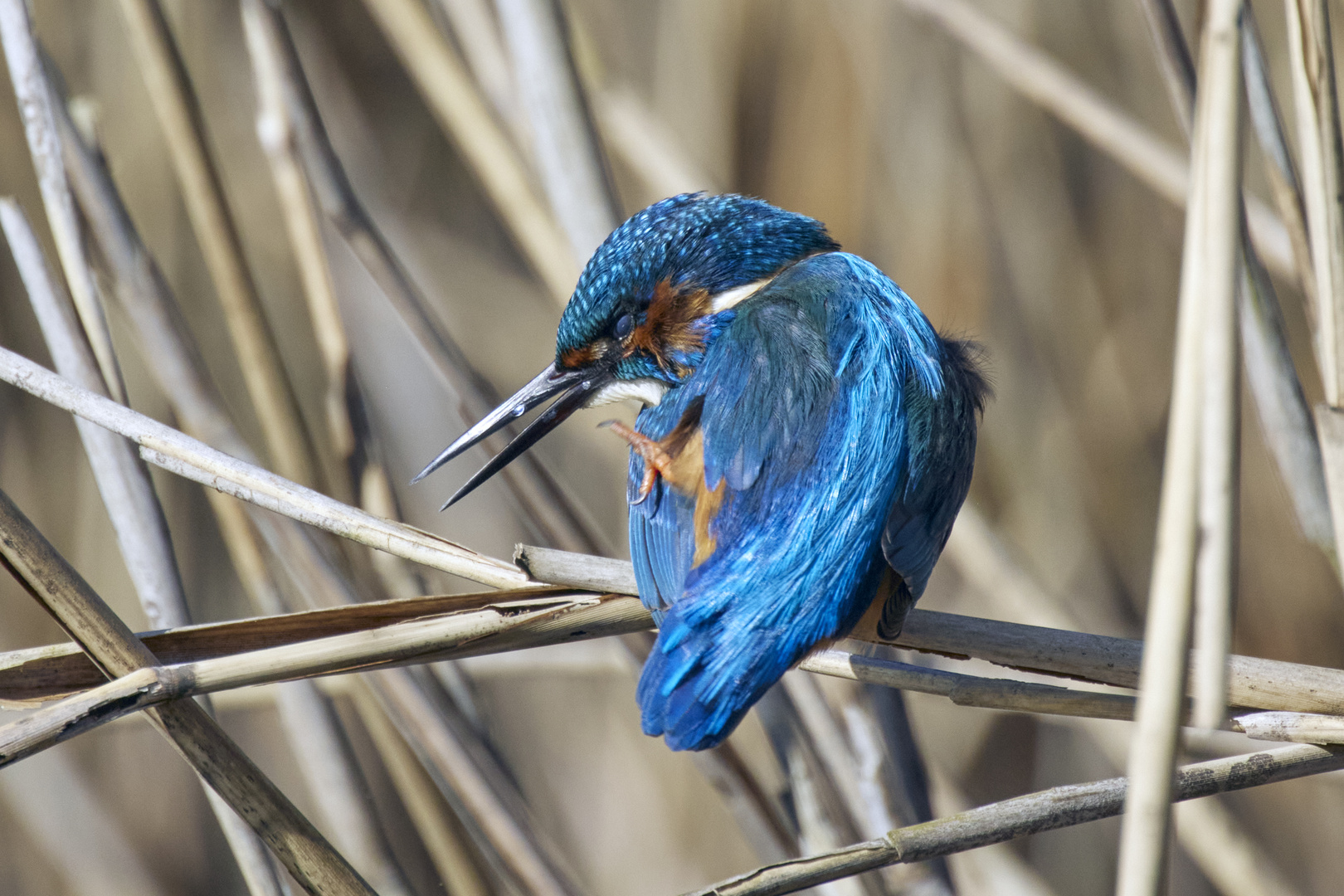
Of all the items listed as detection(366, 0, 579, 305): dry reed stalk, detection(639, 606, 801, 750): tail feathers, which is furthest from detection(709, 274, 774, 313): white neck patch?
detection(639, 606, 801, 750): tail feathers

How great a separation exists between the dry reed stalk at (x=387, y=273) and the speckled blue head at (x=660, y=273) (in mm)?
160

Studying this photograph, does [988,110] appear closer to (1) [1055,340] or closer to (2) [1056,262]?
(2) [1056,262]

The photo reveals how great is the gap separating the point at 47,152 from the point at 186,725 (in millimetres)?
703

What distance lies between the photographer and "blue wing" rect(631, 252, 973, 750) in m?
0.83

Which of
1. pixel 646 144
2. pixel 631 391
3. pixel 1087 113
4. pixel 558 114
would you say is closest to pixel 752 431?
pixel 631 391

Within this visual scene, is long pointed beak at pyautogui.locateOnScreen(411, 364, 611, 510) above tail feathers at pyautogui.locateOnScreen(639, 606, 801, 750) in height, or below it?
above

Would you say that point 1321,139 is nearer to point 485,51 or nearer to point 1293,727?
point 1293,727

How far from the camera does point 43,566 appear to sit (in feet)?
2.17

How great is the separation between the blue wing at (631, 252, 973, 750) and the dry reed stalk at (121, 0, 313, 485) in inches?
17.9

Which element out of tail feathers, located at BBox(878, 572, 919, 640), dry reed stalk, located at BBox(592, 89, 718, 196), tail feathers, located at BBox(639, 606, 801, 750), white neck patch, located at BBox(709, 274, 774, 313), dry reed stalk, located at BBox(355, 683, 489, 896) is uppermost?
dry reed stalk, located at BBox(592, 89, 718, 196)

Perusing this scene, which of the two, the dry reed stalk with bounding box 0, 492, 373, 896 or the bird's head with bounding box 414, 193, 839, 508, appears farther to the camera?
the bird's head with bounding box 414, 193, 839, 508

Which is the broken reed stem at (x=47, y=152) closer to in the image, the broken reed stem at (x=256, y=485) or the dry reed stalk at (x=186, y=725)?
Answer: the broken reed stem at (x=256, y=485)

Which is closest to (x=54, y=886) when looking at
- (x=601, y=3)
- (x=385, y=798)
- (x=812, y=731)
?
(x=385, y=798)

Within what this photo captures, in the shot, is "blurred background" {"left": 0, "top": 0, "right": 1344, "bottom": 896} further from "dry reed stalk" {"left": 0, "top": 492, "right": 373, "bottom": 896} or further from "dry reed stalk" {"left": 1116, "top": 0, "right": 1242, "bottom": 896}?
"dry reed stalk" {"left": 1116, "top": 0, "right": 1242, "bottom": 896}
